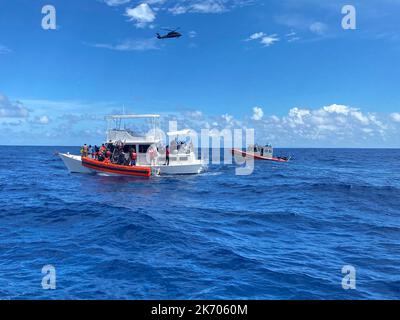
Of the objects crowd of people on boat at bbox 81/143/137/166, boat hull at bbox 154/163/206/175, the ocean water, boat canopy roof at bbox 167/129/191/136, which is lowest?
the ocean water

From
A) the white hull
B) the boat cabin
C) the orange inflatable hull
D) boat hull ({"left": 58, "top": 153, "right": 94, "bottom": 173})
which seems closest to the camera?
the orange inflatable hull

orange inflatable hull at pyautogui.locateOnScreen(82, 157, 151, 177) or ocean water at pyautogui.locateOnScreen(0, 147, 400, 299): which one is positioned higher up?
orange inflatable hull at pyautogui.locateOnScreen(82, 157, 151, 177)

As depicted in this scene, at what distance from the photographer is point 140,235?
42.2 feet

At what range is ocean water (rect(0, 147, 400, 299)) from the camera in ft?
27.0

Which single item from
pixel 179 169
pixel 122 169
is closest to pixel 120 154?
pixel 122 169

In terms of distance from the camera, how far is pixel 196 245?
11719mm

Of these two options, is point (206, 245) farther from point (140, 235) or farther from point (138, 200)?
point (138, 200)

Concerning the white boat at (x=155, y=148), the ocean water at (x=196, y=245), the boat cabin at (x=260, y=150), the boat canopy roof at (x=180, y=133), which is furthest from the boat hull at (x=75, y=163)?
the boat cabin at (x=260, y=150)

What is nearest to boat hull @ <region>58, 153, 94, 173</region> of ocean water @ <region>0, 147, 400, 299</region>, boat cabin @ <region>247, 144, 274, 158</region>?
ocean water @ <region>0, 147, 400, 299</region>

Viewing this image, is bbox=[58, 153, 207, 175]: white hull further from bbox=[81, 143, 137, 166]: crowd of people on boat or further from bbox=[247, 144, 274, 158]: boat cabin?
bbox=[247, 144, 274, 158]: boat cabin

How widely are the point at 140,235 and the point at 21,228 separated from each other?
545 centimetres

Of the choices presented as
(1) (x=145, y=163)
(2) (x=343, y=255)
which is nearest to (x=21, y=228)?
(2) (x=343, y=255)

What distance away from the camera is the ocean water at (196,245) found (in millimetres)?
8234

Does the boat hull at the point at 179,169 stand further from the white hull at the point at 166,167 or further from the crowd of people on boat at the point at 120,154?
the crowd of people on boat at the point at 120,154
